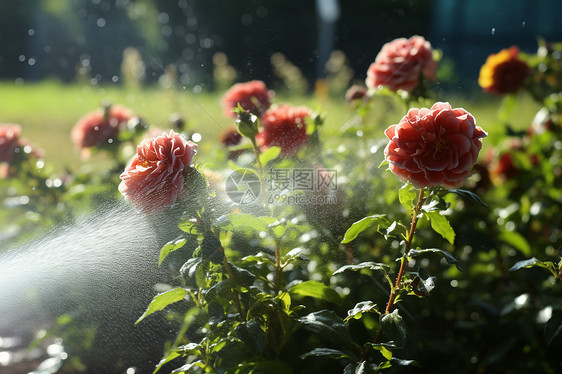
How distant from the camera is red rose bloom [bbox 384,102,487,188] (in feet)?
2.98

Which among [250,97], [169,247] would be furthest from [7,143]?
[169,247]

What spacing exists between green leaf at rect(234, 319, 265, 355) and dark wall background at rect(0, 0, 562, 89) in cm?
139

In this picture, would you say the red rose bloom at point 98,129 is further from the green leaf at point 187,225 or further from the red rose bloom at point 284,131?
the green leaf at point 187,225

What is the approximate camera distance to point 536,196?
2.06 m

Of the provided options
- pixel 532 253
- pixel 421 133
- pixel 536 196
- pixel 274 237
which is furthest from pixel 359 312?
pixel 536 196

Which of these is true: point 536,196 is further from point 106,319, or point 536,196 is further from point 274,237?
point 106,319

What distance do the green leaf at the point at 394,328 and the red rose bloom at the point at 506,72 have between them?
4.33 ft

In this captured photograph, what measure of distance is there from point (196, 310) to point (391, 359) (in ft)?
1.25

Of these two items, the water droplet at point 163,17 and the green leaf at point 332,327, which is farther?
the water droplet at point 163,17

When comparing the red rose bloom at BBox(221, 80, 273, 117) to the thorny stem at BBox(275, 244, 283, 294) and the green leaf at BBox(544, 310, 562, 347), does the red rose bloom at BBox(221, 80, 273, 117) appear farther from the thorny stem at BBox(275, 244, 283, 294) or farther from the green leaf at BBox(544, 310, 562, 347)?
the green leaf at BBox(544, 310, 562, 347)

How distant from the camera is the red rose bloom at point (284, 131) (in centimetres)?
132

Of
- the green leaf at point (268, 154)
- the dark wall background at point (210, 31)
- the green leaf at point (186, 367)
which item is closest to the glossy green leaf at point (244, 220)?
the green leaf at point (268, 154)

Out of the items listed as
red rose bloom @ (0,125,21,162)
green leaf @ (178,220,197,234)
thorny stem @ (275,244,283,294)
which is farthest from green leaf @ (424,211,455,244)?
red rose bloom @ (0,125,21,162)

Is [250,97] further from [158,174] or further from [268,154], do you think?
[158,174]
